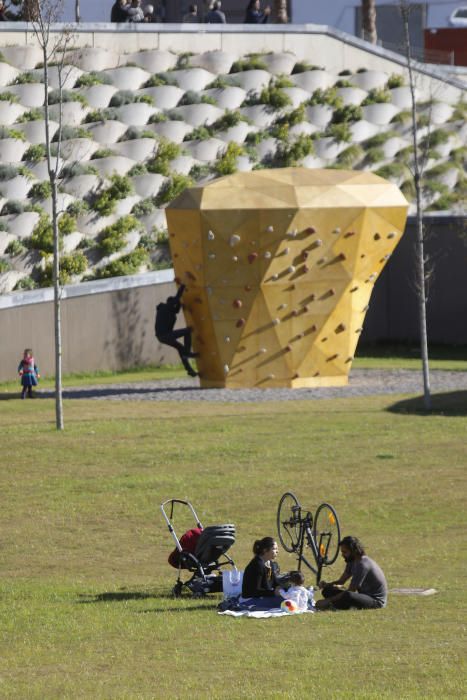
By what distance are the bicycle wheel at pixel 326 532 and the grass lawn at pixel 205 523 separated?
0.57 m

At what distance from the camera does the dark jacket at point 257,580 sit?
650 inches

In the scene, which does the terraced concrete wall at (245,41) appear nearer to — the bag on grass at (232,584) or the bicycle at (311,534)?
the bicycle at (311,534)

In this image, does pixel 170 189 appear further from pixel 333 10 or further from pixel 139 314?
pixel 333 10

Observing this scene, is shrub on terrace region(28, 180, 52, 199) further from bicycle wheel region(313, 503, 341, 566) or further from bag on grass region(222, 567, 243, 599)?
bag on grass region(222, 567, 243, 599)

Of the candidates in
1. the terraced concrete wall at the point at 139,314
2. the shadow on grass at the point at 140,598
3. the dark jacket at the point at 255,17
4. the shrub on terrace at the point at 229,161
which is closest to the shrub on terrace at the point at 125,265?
the terraced concrete wall at the point at 139,314

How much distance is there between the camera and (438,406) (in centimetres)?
3309

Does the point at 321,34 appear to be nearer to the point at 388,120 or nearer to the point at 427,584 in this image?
the point at 388,120

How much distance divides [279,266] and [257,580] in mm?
19875

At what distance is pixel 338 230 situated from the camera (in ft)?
118

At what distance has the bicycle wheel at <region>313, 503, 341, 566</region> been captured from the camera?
56.3 feet

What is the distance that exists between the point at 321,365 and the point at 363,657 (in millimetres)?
23757

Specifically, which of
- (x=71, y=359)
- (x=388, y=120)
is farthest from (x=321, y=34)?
(x=71, y=359)

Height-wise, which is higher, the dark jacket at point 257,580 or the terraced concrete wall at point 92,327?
the terraced concrete wall at point 92,327

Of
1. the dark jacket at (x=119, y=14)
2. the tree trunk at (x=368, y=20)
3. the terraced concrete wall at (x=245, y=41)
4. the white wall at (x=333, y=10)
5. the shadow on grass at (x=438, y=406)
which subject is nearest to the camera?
the shadow on grass at (x=438, y=406)
